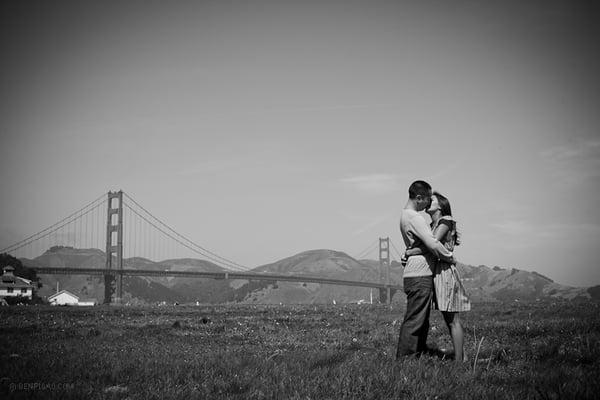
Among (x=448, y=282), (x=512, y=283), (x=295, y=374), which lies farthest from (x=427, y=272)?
(x=512, y=283)

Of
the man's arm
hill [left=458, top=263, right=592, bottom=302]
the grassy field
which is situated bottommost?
hill [left=458, top=263, right=592, bottom=302]

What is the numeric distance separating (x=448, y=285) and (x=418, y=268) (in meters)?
0.41

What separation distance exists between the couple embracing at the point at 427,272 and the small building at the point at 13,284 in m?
81.0

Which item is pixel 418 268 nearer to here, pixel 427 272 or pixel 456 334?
pixel 427 272

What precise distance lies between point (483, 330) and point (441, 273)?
4.23m

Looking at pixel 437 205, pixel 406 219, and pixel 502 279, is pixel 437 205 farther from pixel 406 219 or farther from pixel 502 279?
pixel 502 279

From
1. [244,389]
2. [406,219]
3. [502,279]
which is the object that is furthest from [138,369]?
[502,279]

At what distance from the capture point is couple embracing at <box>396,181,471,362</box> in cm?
598

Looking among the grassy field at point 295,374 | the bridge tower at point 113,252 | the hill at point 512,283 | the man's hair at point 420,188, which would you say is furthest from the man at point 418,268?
the hill at point 512,283

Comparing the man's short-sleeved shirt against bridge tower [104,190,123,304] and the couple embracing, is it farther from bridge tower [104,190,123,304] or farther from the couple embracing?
bridge tower [104,190,123,304]

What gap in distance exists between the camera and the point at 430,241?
234 inches

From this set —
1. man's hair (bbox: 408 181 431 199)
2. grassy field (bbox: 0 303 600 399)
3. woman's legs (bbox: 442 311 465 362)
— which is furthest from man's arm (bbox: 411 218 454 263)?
grassy field (bbox: 0 303 600 399)

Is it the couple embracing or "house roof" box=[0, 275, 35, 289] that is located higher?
the couple embracing

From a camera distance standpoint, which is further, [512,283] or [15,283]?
[512,283]
